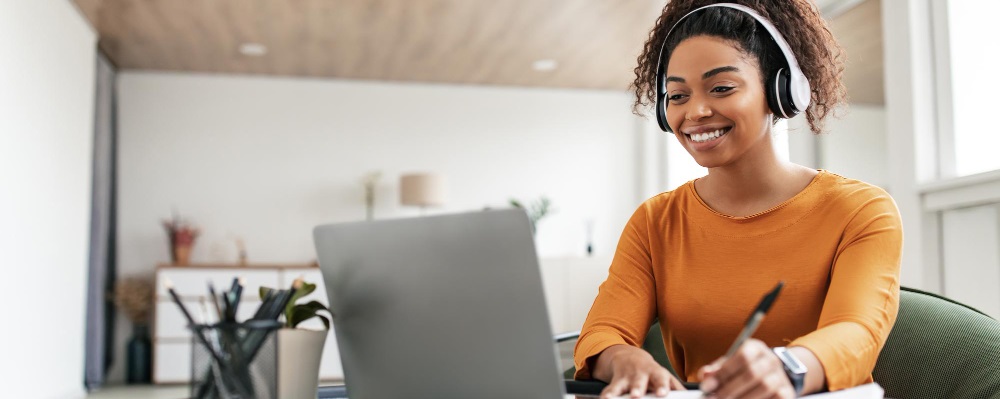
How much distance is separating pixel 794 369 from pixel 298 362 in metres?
0.59

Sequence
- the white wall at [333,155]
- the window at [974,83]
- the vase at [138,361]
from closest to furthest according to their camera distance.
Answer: the window at [974,83]
the vase at [138,361]
the white wall at [333,155]

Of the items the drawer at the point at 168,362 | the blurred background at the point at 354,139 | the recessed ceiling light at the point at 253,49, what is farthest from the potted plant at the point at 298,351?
the drawer at the point at 168,362

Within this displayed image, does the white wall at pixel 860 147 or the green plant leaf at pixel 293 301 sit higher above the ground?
the white wall at pixel 860 147

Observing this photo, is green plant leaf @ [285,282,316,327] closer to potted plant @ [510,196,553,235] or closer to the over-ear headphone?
the over-ear headphone

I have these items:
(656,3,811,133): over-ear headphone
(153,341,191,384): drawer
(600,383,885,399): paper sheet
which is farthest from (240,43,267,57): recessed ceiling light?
(600,383,885,399): paper sheet

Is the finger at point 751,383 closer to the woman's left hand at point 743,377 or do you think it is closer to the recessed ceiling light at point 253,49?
the woman's left hand at point 743,377

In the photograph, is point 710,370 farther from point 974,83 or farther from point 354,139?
point 354,139

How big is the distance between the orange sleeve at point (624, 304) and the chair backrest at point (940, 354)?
1.26 ft

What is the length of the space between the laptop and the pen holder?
114mm

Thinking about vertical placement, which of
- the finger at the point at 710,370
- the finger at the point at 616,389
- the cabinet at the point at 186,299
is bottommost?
the cabinet at the point at 186,299

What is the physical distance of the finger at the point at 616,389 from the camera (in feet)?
3.29

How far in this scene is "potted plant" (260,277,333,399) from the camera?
1.03 meters

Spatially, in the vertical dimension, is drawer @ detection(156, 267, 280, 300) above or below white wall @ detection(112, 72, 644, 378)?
below

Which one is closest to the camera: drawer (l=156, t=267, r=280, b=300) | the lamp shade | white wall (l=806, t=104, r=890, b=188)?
white wall (l=806, t=104, r=890, b=188)
